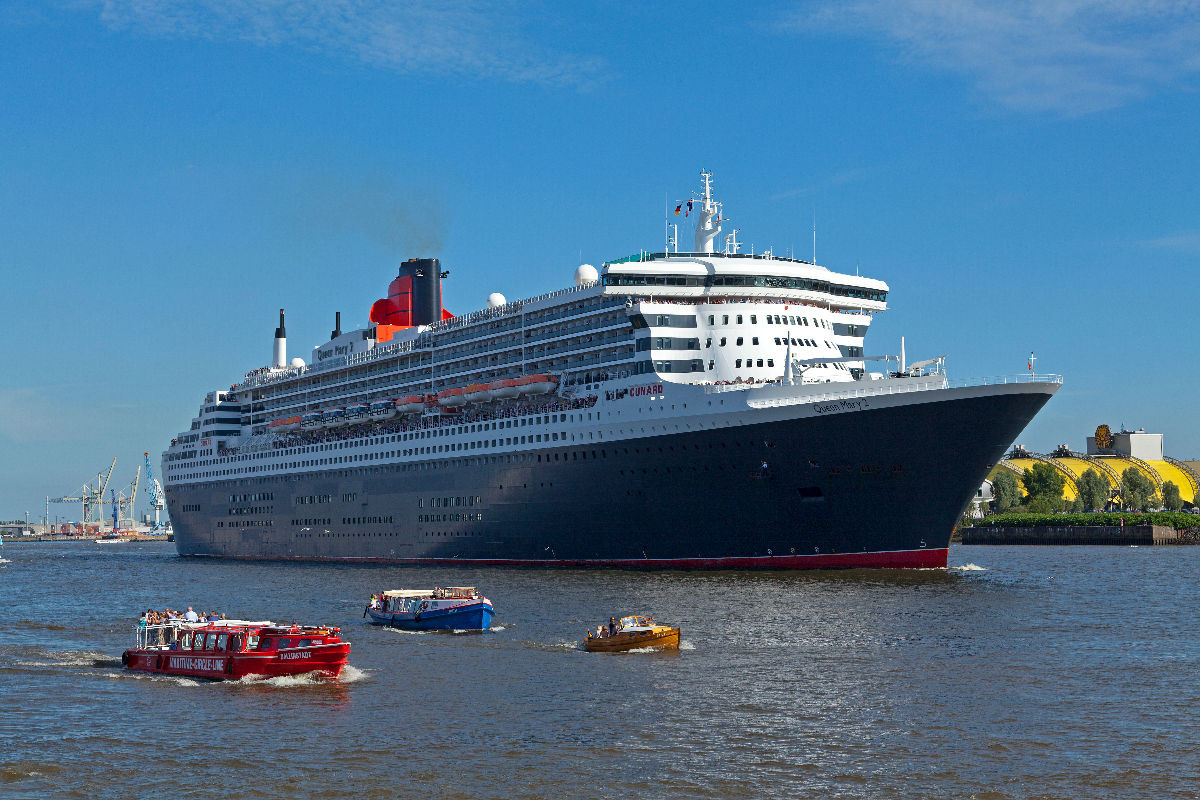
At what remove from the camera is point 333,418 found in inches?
3514

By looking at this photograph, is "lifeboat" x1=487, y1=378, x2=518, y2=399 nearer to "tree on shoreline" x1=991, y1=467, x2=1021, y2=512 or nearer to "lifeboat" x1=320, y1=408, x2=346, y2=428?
"lifeboat" x1=320, y1=408, x2=346, y2=428

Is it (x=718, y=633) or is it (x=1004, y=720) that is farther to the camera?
(x=718, y=633)

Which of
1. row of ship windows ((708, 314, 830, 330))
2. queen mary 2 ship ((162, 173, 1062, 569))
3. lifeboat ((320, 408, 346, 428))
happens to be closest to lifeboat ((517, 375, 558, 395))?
queen mary 2 ship ((162, 173, 1062, 569))

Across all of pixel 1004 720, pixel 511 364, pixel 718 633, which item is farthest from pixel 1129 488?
pixel 1004 720

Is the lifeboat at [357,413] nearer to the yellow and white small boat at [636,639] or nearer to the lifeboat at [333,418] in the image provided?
the lifeboat at [333,418]

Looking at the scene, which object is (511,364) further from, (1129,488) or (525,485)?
(1129,488)

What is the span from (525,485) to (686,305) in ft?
43.7

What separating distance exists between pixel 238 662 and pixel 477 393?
41328 millimetres

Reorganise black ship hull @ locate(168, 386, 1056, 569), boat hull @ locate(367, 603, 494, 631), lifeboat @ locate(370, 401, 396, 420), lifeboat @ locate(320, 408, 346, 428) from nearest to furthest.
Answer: boat hull @ locate(367, 603, 494, 631)
black ship hull @ locate(168, 386, 1056, 569)
lifeboat @ locate(370, 401, 396, 420)
lifeboat @ locate(320, 408, 346, 428)

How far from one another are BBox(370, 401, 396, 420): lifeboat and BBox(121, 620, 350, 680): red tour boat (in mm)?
47256

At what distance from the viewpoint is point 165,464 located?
112 metres

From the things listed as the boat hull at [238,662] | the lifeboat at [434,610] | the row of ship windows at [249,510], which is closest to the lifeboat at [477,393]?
the row of ship windows at [249,510]

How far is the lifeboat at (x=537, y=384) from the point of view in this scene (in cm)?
6788

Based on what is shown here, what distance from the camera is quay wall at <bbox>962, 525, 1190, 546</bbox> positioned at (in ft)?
388
